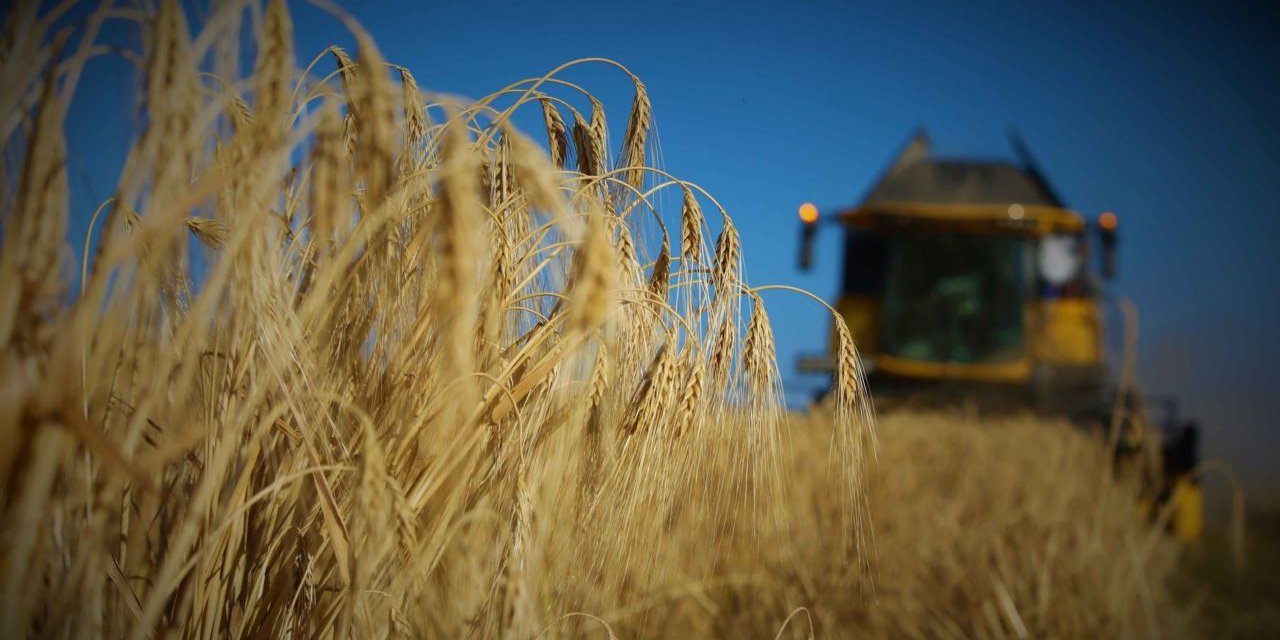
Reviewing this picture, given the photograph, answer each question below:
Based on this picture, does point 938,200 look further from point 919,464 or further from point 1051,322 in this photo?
point 919,464

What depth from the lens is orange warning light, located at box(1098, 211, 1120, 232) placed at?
536cm

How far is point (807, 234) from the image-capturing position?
5.45m

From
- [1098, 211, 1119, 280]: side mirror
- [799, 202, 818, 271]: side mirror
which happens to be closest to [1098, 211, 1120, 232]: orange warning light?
[1098, 211, 1119, 280]: side mirror

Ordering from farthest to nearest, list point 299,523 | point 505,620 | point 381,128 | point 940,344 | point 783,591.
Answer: point 940,344, point 783,591, point 299,523, point 505,620, point 381,128

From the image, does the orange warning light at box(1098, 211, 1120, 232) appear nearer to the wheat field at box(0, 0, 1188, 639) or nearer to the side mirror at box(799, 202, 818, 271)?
the side mirror at box(799, 202, 818, 271)

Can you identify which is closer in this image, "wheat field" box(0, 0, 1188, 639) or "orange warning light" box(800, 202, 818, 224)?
"wheat field" box(0, 0, 1188, 639)

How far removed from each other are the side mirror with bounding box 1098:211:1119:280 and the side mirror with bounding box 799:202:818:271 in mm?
2011

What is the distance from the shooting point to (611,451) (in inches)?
26.5

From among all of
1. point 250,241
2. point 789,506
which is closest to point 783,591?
point 789,506

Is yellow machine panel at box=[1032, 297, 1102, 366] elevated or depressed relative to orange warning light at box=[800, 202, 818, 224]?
depressed

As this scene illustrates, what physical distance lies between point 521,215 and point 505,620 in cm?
42

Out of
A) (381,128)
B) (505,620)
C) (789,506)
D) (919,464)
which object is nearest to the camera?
(381,128)

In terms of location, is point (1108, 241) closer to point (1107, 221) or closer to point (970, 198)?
point (1107, 221)

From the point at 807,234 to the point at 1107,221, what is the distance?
2144 millimetres
